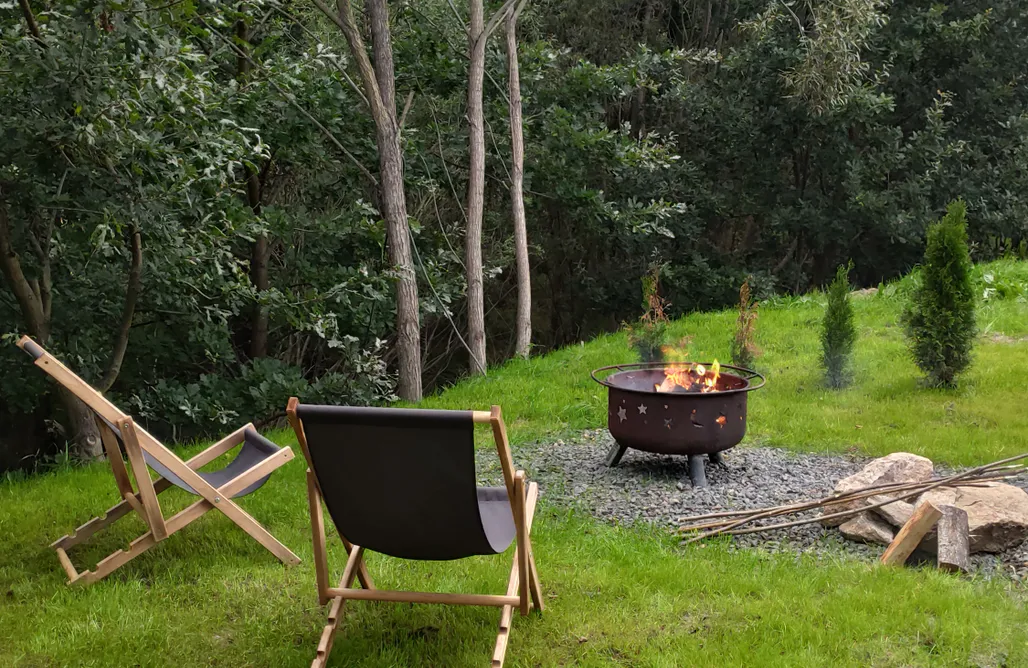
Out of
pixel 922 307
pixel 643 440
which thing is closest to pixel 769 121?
pixel 922 307

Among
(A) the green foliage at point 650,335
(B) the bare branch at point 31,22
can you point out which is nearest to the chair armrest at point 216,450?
(B) the bare branch at point 31,22

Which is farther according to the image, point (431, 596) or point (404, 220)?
point (404, 220)

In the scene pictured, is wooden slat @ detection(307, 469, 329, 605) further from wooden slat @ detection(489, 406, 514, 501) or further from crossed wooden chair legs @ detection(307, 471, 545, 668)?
wooden slat @ detection(489, 406, 514, 501)

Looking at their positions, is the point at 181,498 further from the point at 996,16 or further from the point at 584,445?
the point at 996,16

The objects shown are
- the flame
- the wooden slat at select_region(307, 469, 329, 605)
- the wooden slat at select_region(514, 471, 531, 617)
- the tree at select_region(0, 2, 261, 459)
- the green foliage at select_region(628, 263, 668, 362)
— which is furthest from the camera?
the green foliage at select_region(628, 263, 668, 362)

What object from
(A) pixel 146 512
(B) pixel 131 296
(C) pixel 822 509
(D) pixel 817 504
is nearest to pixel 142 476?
(A) pixel 146 512

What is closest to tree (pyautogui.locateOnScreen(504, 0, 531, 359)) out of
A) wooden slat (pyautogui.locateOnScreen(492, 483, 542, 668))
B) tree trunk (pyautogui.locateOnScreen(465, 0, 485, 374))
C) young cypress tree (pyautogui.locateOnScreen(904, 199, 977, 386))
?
tree trunk (pyautogui.locateOnScreen(465, 0, 485, 374))

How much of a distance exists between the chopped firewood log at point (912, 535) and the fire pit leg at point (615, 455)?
1.84 meters

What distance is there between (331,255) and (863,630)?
765 cm

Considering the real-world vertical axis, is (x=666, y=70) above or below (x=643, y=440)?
above

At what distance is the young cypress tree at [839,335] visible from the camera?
287 inches

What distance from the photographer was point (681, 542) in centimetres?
419

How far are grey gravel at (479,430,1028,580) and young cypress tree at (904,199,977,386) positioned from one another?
1969 millimetres

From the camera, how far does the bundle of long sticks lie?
4234mm
